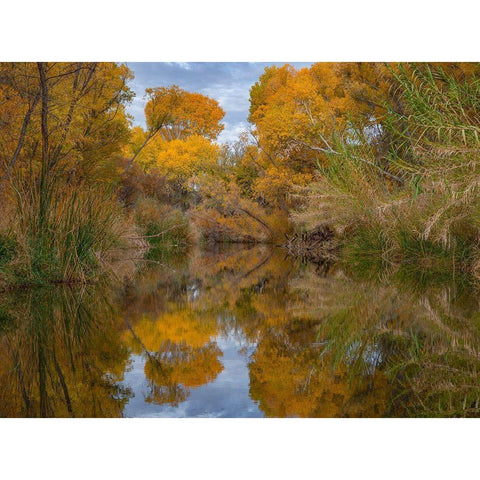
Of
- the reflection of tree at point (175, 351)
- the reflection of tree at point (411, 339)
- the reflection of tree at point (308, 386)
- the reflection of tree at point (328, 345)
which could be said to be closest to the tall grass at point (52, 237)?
the reflection of tree at point (328, 345)

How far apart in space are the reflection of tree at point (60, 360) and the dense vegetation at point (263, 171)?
166 cm

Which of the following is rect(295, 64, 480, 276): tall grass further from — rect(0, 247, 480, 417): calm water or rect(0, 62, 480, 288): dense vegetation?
rect(0, 247, 480, 417): calm water

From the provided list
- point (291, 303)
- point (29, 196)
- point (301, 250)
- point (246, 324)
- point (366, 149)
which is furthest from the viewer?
point (301, 250)

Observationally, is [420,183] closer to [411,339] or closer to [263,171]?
[411,339]

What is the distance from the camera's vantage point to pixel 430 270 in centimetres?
781

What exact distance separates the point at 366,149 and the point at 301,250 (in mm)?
7697

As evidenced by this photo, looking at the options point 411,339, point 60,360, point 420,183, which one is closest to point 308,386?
point 411,339

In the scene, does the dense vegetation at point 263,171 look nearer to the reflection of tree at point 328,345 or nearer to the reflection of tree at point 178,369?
the reflection of tree at point 328,345

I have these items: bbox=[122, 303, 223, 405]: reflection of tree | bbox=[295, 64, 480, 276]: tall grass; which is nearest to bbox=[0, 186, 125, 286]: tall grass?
bbox=[122, 303, 223, 405]: reflection of tree

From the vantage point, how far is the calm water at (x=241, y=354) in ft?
6.89

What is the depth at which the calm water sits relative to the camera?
2102mm
